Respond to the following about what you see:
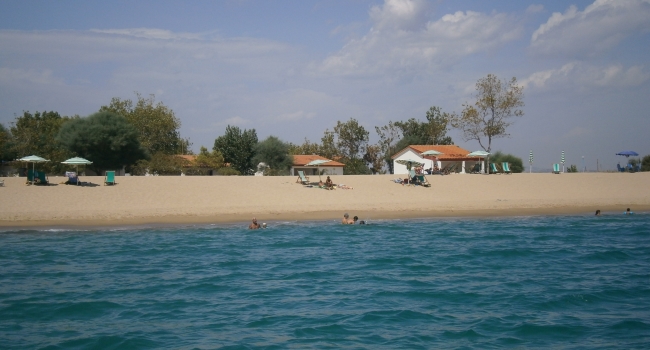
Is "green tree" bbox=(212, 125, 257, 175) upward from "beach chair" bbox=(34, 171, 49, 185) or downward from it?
upward

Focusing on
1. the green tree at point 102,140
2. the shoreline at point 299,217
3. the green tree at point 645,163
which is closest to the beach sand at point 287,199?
the shoreline at point 299,217

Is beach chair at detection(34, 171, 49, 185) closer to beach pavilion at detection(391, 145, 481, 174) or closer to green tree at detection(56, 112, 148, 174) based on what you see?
green tree at detection(56, 112, 148, 174)

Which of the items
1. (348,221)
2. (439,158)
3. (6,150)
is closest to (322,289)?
(348,221)

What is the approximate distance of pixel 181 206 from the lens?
98.7 ft

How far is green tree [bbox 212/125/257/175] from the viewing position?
58344 mm

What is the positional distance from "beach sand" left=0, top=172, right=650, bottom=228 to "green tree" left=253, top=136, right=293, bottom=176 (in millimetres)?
17701

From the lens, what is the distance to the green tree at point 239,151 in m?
58.3

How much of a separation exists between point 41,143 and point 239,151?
18.3 meters

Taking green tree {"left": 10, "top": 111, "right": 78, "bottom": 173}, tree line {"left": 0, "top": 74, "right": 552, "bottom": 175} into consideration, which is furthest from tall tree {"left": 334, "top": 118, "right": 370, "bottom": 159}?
green tree {"left": 10, "top": 111, "right": 78, "bottom": 173}

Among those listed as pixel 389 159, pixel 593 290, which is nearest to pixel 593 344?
pixel 593 290

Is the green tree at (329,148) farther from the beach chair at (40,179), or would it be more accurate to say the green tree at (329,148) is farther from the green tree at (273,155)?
the beach chair at (40,179)

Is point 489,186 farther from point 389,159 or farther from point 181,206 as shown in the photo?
point 389,159

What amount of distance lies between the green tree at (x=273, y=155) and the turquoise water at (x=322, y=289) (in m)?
31.0

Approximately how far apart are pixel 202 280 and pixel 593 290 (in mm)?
10237
